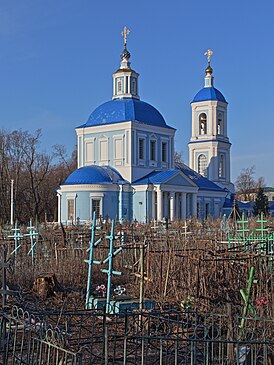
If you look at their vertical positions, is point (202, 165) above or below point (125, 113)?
below

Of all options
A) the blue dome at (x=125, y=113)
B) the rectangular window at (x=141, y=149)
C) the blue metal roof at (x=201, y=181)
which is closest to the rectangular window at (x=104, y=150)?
the blue dome at (x=125, y=113)

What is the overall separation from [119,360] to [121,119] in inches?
1264

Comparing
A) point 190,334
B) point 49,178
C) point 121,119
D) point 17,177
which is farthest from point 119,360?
point 49,178

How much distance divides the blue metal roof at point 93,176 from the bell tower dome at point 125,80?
5568 millimetres

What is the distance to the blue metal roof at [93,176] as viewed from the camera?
35.8m

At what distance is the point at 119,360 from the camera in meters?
6.30

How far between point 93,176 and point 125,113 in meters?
4.94

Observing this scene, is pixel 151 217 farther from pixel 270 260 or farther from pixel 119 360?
pixel 119 360

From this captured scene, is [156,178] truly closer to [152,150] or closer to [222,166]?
[152,150]

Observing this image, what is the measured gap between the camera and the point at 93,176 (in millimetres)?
36000

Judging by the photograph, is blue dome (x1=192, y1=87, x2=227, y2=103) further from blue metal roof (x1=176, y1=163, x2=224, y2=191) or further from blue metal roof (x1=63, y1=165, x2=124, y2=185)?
blue metal roof (x1=63, y1=165, x2=124, y2=185)

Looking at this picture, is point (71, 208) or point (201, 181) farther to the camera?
point (201, 181)

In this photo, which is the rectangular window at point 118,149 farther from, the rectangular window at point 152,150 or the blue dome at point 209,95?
the blue dome at point 209,95

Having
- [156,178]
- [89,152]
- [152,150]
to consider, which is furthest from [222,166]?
[89,152]
